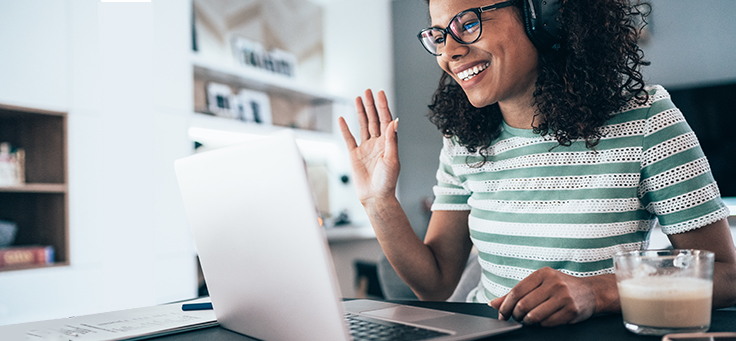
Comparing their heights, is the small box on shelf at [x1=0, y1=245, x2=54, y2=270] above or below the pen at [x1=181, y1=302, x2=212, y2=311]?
above

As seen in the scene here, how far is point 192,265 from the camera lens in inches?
98.5

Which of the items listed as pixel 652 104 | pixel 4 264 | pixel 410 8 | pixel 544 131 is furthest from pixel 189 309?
pixel 410 8

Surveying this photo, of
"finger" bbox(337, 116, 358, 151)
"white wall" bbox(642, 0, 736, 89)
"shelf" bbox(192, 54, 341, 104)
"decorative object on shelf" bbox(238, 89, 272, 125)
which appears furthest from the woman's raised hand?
"white wall" bbox(642, 0, 736, 89)

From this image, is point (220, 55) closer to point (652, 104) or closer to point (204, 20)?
point (204, 20)

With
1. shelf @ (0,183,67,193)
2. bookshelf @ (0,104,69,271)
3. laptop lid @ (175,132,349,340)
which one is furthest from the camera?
bookshelf @ (0,104,69,271)

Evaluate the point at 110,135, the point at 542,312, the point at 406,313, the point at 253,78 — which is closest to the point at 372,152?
the point at 406,313

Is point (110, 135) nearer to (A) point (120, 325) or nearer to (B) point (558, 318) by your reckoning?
(A) point (120, 325)

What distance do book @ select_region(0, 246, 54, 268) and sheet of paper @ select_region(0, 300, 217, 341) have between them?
155 centimetres

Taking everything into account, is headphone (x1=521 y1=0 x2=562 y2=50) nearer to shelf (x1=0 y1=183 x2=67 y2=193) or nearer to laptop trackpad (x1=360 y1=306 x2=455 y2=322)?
laptop trackpad (x1=360 y1=306 x2=455 y2=322)

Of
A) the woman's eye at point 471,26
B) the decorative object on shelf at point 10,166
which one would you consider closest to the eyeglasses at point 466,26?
the woman's eye at point 471,26

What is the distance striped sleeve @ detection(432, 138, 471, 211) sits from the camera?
1.22m

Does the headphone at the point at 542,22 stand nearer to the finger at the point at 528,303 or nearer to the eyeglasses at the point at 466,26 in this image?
the eyeglasses at the point at 466,26

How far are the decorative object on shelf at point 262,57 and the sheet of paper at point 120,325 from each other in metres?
2.63

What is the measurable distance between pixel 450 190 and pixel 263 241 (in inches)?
30.2
